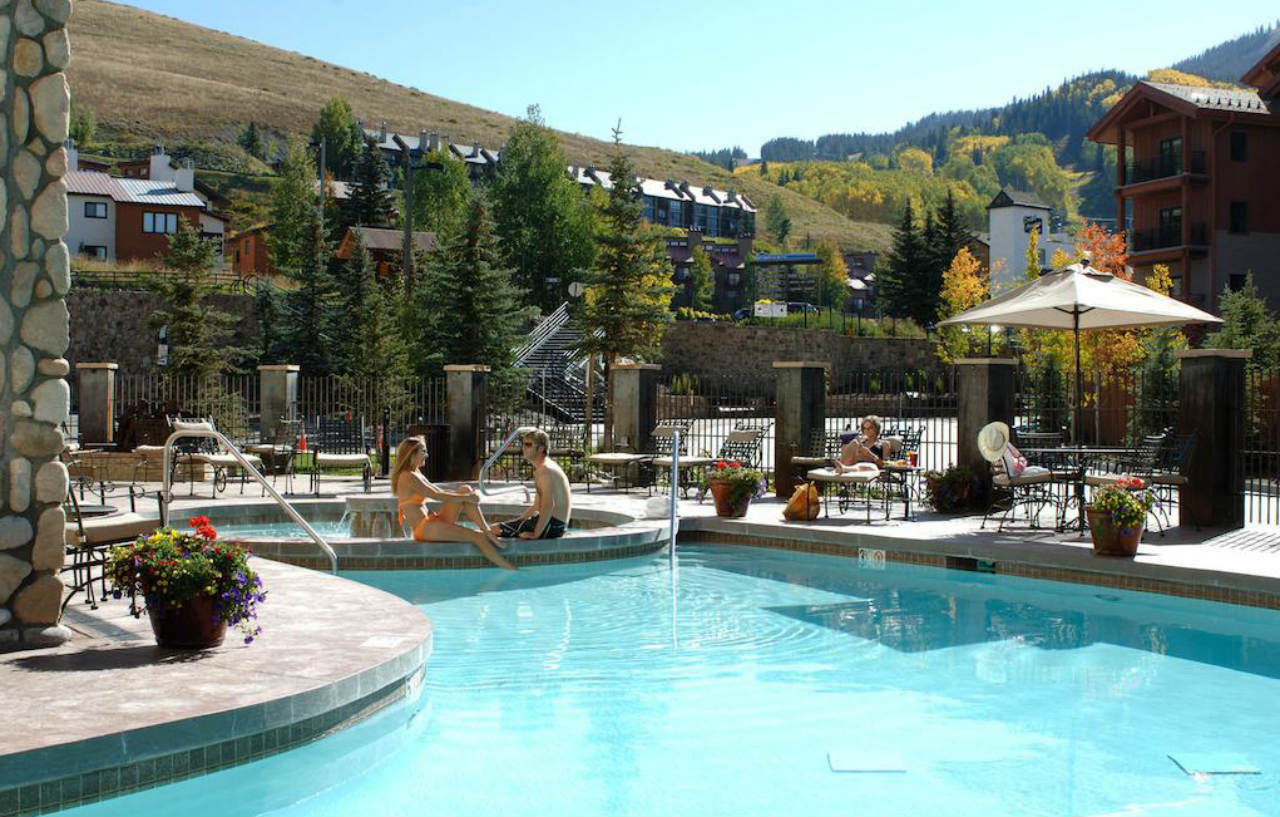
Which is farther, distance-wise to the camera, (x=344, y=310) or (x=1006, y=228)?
(x=1006, y=228)

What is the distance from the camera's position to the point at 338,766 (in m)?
5.46

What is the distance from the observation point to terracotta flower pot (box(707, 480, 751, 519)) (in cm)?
1294

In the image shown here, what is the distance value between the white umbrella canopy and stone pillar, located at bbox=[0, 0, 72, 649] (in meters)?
8.56

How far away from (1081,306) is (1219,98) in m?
33.7

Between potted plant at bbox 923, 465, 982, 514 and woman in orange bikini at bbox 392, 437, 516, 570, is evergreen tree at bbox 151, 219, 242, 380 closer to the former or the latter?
woman in orange bikini at bbox 392, 437, 516, 570

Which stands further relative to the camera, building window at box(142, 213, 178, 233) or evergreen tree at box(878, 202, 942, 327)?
building window at box(142, 213, 178, 233)

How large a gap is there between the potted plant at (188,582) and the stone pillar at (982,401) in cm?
961

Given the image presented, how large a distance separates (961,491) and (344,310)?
26020mm

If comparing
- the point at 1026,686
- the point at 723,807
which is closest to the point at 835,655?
the point at 1026,686

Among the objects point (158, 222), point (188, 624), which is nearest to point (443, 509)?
point (188, 624)

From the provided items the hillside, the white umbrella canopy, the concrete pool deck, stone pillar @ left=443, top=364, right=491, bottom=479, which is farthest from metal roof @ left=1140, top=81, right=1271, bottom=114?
the hillside

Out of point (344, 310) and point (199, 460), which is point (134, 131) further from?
→ point (199, 460)

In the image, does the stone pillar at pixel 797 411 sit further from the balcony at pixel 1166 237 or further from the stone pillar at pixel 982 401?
the balcony at pixel 1166 237

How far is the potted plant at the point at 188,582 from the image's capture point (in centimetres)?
590
